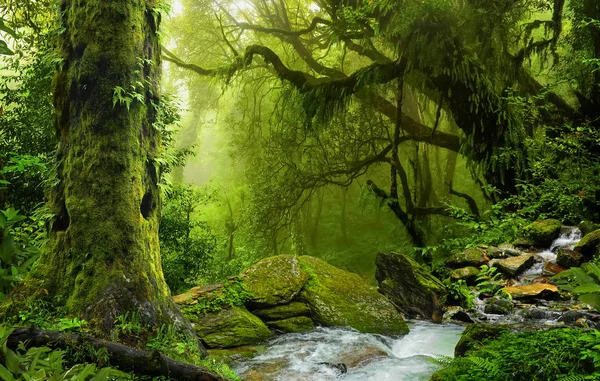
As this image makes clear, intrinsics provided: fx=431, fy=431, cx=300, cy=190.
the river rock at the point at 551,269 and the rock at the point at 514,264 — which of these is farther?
the rock at the point at 514,264

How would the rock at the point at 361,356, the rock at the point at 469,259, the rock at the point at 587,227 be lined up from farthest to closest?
the rock at the point at 469,259
the rock at the point at 587,227
the rock at the point at 361,356

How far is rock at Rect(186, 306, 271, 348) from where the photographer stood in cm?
593

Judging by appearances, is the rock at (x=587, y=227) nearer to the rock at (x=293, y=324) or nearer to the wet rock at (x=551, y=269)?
the wet rock at (x=551, y=269)

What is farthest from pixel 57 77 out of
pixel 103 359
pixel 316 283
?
pixel 316 283

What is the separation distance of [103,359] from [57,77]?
3429 mm

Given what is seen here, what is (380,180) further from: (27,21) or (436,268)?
(27,21)

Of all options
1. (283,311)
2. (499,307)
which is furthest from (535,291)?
(283,311)

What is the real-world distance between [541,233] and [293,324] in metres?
5.74

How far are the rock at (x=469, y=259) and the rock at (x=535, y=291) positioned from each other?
1356 millimetres

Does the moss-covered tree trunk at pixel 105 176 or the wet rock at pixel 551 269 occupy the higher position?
the moss-covered tree trunk at pixel 105 176

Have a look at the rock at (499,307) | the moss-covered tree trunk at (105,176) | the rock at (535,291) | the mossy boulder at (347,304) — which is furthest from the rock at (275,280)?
the rock at (535,291)

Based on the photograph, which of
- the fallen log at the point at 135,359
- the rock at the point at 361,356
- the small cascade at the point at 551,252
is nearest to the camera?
the fallen log at the point at 135,359

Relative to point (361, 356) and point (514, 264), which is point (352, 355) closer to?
point (361, 356)

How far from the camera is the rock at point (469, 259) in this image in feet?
28.6
